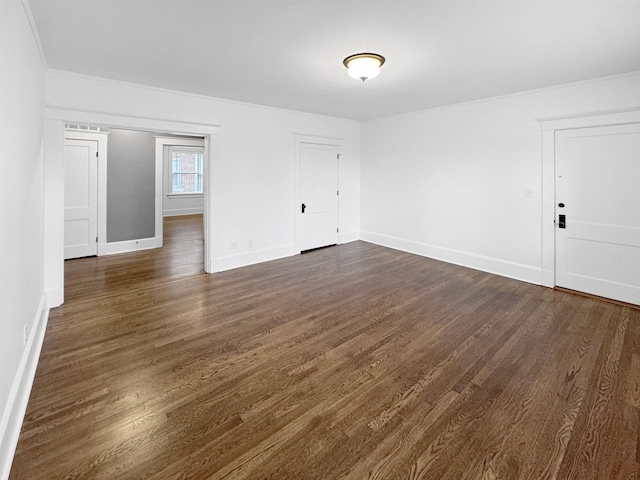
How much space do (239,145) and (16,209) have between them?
132 inches

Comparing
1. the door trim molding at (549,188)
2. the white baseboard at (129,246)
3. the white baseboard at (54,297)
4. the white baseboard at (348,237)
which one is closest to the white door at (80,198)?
the white baseboard at (129,246)

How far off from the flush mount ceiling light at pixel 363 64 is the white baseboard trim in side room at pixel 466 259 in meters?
3.36

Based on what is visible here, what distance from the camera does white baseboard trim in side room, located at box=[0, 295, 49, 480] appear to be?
61.4 inches

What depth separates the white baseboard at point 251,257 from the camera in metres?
5.04

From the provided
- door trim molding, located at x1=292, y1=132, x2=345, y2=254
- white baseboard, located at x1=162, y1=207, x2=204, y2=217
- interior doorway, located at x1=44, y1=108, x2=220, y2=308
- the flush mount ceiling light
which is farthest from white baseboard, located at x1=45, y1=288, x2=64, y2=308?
white baseboard, located at x1=162, y1=207, x2=204, y2=217

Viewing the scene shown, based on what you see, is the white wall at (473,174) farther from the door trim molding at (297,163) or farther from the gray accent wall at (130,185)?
the gray accent wall at (130,185)

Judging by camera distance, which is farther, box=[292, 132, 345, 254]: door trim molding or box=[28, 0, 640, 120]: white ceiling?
box=[292, 132, 345, 254]: door trim molding

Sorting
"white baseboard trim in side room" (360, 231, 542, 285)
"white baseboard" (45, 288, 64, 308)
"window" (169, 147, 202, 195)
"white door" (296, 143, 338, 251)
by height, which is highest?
"window" (169, 147, 202, 195)

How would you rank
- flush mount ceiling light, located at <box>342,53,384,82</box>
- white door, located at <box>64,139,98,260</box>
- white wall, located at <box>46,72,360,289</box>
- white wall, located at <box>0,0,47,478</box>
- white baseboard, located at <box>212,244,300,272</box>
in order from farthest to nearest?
white door, located at <box>64,139,98,260</box>, white baseboard, located at <box>212,244,300,272</box>, white wall, located at <box>46,72,360,289</box>, flush mount ceiling light, located at <box>342,53,384,82</box>, white wall, located at <box>0,0,47,478</box>

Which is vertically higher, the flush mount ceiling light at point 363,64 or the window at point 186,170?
the window at point 186,170

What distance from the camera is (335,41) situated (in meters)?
2.79

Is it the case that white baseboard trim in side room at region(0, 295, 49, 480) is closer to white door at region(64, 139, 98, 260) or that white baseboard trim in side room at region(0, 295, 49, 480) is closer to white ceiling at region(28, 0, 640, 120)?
white ceiling at region(28, 0, 640, 120)

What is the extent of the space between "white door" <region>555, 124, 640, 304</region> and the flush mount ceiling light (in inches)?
106

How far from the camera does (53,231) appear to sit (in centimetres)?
356
